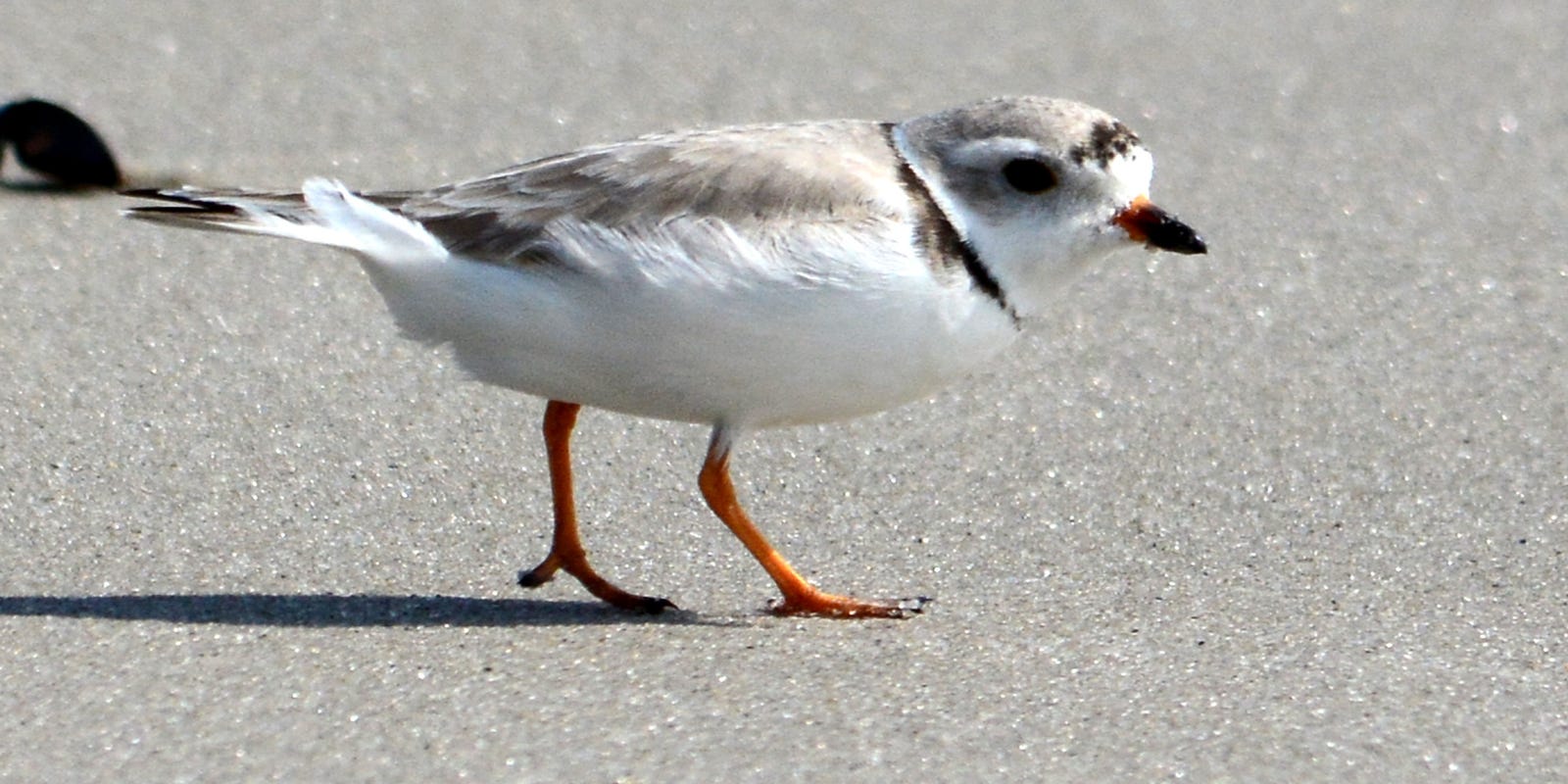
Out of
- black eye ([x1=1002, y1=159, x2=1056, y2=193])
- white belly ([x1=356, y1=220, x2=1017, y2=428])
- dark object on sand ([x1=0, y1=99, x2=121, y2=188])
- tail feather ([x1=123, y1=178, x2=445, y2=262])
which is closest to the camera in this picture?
white belly ([x1=356, y1=220, x2=1017, y2=428])

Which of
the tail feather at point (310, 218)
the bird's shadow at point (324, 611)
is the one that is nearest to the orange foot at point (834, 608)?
the bird's shadow at point (324, 611)

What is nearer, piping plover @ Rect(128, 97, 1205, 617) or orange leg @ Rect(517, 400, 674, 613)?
piping plover @ Rect(128, 97, 1205, 617)

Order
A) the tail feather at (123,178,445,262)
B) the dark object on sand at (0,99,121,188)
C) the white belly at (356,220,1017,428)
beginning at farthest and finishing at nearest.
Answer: the dark object on sand at (0,99,121,188) → the tail feather at (123,178,445,262) → the white belly at (356,220,1017,428)

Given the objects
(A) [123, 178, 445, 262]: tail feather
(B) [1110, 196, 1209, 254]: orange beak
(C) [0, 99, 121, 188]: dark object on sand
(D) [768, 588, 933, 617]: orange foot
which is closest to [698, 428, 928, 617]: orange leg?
(D) [768, 588, 933, 617]: orange foot

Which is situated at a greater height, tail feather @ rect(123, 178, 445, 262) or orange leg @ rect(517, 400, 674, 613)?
tail feather @ rect(123, 178, 445, 262)

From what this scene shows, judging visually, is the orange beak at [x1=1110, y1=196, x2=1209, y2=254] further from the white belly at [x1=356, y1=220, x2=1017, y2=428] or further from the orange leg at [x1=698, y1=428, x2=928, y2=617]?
the orange leg at [x1=698, y1=428, x2=928, y2=617]

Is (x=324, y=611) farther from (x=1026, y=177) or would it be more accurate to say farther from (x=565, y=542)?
(x=1026, y=177)

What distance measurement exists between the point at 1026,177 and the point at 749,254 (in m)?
0.56

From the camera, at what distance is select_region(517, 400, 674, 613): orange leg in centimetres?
407

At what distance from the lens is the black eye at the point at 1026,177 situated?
13.1 feet

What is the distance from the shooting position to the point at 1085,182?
3.99 metres

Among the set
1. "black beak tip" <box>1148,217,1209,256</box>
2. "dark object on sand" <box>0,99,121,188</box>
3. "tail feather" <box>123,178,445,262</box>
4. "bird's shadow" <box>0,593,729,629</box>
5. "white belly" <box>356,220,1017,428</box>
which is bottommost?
"bird's shadow" <box>0,593,729,629</box>

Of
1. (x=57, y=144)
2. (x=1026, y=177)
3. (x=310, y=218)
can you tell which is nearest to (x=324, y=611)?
(x=310, y=218)

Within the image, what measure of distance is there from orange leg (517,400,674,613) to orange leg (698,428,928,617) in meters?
0.20
